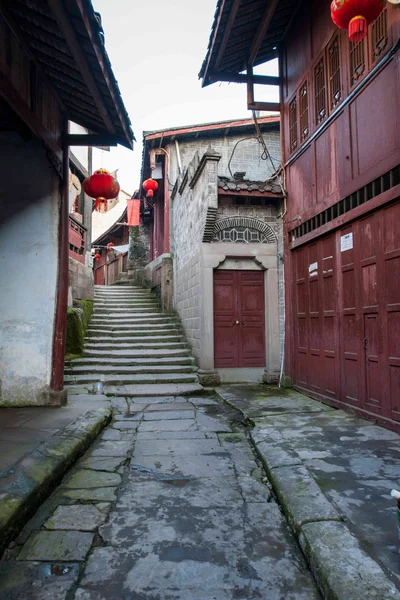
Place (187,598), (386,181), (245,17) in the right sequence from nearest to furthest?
(187,598) → (386,181) → (245,17)

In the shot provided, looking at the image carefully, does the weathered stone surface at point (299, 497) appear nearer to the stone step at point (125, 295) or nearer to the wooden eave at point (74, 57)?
the wooden eave at point (74, 57)

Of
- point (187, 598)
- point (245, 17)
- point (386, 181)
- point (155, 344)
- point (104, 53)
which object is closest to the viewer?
point (187, 598)

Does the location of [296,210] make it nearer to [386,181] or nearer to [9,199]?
[386,181]

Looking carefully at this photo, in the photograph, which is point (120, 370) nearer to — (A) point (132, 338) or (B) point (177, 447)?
(A) point (132, 338)

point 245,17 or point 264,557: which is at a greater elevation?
point 245,17

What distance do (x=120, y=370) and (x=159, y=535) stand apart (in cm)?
591

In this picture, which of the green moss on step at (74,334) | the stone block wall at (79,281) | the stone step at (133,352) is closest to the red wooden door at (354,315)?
the stone step at (133,352)

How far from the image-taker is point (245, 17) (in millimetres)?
7535

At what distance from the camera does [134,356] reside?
918cm

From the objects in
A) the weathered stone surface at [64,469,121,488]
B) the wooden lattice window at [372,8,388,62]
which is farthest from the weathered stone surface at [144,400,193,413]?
the wooden lattice window at [372,8,388,62]

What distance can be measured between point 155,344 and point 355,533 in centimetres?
770

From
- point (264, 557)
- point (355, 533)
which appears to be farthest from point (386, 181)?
point (264, 557)

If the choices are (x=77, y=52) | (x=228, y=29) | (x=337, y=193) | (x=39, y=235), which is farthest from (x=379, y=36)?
(x=39, y=235)

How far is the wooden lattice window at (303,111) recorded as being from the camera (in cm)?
765
